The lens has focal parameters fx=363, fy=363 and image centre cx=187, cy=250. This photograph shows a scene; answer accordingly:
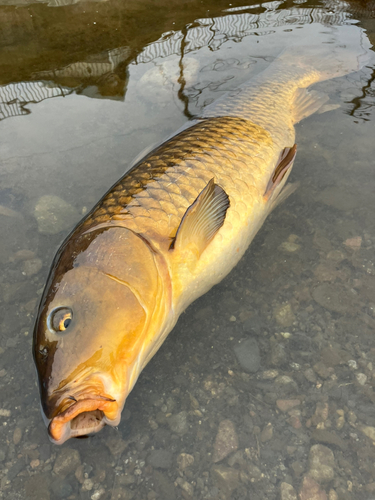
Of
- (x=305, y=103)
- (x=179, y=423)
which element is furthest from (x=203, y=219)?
(x=305, y=103)

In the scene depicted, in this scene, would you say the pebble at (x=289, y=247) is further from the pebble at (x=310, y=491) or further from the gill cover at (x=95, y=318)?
the pebble at (x=310, y=491)

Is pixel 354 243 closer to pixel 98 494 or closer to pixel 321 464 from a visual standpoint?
pixel 321 464

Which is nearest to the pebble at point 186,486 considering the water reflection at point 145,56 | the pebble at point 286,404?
the pebble at point 286,404

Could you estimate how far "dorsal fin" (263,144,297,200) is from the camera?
3035mm

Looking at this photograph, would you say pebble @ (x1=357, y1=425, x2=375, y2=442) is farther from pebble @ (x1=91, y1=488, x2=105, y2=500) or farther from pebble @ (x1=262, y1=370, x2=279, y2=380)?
pebble @ (x1=91, y1=488, x2=105, y2=500)

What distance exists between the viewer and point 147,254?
2205 mm

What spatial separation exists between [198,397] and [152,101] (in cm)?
360

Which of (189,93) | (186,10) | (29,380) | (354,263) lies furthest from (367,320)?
(186,10)

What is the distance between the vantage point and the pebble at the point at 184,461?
201 cm

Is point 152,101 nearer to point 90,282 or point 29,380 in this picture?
point 90,282

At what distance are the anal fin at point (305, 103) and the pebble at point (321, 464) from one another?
309cm

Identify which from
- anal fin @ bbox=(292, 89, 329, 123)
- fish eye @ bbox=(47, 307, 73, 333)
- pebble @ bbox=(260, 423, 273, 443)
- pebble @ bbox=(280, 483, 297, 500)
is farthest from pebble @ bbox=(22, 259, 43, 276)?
anal fin @ bbox=(292, 89, 329, 123)

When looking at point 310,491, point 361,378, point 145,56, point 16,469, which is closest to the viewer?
point 310,491

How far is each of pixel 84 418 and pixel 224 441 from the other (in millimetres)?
800
